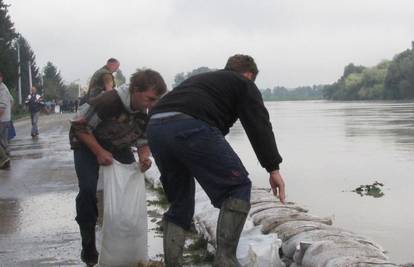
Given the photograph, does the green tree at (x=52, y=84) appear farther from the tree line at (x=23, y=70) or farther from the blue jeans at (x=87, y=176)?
the blue jeans at (x=87, y=176)

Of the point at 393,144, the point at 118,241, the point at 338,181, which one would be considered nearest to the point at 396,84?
the point at 393,144

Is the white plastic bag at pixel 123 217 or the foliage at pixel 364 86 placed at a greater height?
the white plastic bag at pixel 123 217

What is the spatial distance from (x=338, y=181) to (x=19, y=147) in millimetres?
9134

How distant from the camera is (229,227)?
3969 millimetres

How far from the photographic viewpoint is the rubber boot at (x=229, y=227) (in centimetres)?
392

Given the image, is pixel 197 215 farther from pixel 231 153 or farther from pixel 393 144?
pixel 393 144

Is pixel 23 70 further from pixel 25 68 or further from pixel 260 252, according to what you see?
pixel 260 252

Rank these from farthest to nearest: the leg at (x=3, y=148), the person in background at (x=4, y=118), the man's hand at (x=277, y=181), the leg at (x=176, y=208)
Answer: the leg at (x=3, y=148) < the person in background at (x=4, y=118) < the leg at (x=176, y=208) < the man's hand at (x=277, y=181)

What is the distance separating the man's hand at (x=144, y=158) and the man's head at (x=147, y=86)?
1.64 feet

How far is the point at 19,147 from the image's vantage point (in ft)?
56.3

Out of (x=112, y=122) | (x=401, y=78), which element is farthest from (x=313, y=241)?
(x=401, y=78)

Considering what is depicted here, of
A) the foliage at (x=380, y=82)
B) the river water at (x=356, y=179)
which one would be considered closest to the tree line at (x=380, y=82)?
the foliage at (x=380, y=82)

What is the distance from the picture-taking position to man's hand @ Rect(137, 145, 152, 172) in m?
4.89

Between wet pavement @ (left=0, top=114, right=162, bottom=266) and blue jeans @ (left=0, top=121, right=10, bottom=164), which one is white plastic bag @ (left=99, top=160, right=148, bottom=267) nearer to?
wet pavement @ (left=0, top=114, right=162, bottom=266)
